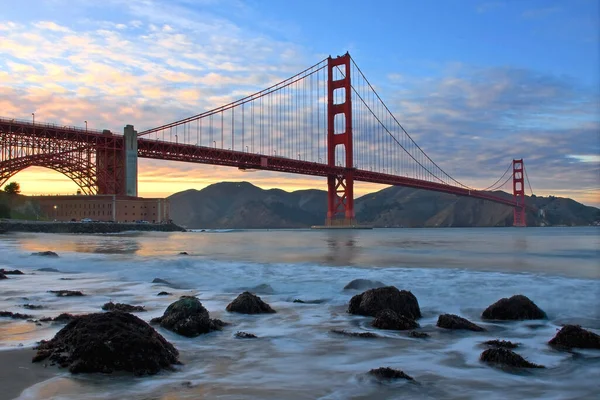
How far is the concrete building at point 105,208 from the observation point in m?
51.1

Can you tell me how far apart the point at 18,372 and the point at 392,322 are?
11.6 ft

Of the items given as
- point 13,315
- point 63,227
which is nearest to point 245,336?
point 13,315

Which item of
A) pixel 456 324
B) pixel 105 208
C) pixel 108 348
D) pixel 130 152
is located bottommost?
pixel 456 324

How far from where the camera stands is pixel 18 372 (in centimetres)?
337

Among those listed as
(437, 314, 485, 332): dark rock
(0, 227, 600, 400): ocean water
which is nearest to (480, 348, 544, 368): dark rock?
(0, 227, 600, 400): ocean water

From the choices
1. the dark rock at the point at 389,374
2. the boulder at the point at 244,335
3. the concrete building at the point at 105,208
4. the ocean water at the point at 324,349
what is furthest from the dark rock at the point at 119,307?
the concrete building at the point at 105,208

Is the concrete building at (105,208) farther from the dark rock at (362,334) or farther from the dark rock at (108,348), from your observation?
the dark rock at (108,348)

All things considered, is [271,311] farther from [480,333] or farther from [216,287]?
[216,287]

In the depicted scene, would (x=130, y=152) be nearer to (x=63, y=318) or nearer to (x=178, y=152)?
(x=178, y=152)

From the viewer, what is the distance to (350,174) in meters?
56.2

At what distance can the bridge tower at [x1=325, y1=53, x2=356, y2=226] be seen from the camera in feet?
188

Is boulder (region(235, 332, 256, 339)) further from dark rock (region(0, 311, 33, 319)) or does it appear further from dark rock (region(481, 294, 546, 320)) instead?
dark rock (region(481, 294, 546, 320))

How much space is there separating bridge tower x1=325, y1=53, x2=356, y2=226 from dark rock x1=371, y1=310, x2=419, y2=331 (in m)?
51.0

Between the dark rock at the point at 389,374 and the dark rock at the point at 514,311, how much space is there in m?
2.96
